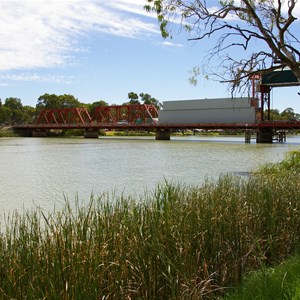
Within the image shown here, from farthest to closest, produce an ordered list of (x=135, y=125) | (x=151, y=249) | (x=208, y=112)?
(x=135, y=125)
(x=208, y=112)
(x=151, y=249)

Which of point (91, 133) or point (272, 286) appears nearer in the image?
point (272, 286)

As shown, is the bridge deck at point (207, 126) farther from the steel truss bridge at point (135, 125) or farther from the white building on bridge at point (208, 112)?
the white building on bridge at point (208, 112)

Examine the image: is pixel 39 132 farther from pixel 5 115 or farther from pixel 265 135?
pixel 265 135

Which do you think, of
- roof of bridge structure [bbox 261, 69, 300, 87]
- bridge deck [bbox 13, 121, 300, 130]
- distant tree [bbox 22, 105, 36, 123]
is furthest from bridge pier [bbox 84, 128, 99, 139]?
roof of bridge structure [bbox 261, 69, 300, 87]

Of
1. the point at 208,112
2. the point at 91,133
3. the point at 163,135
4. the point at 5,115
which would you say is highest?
the point at 5,115

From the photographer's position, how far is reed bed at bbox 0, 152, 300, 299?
14.0 feet

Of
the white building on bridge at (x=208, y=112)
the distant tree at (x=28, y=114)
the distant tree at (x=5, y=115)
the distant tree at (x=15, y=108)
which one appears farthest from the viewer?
the distant tree at (x=28, y=114)

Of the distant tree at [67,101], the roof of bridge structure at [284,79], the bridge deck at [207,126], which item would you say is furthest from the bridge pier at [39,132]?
the roof of bridge structure at [284,79]

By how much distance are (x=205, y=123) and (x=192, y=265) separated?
7282cm

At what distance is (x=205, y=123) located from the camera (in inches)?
3034

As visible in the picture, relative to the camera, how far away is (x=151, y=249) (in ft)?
16.6

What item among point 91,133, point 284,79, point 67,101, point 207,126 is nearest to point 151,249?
point 284,79

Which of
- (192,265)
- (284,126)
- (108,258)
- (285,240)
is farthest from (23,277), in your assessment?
(284,126)

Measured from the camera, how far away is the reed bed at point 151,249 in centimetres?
426
